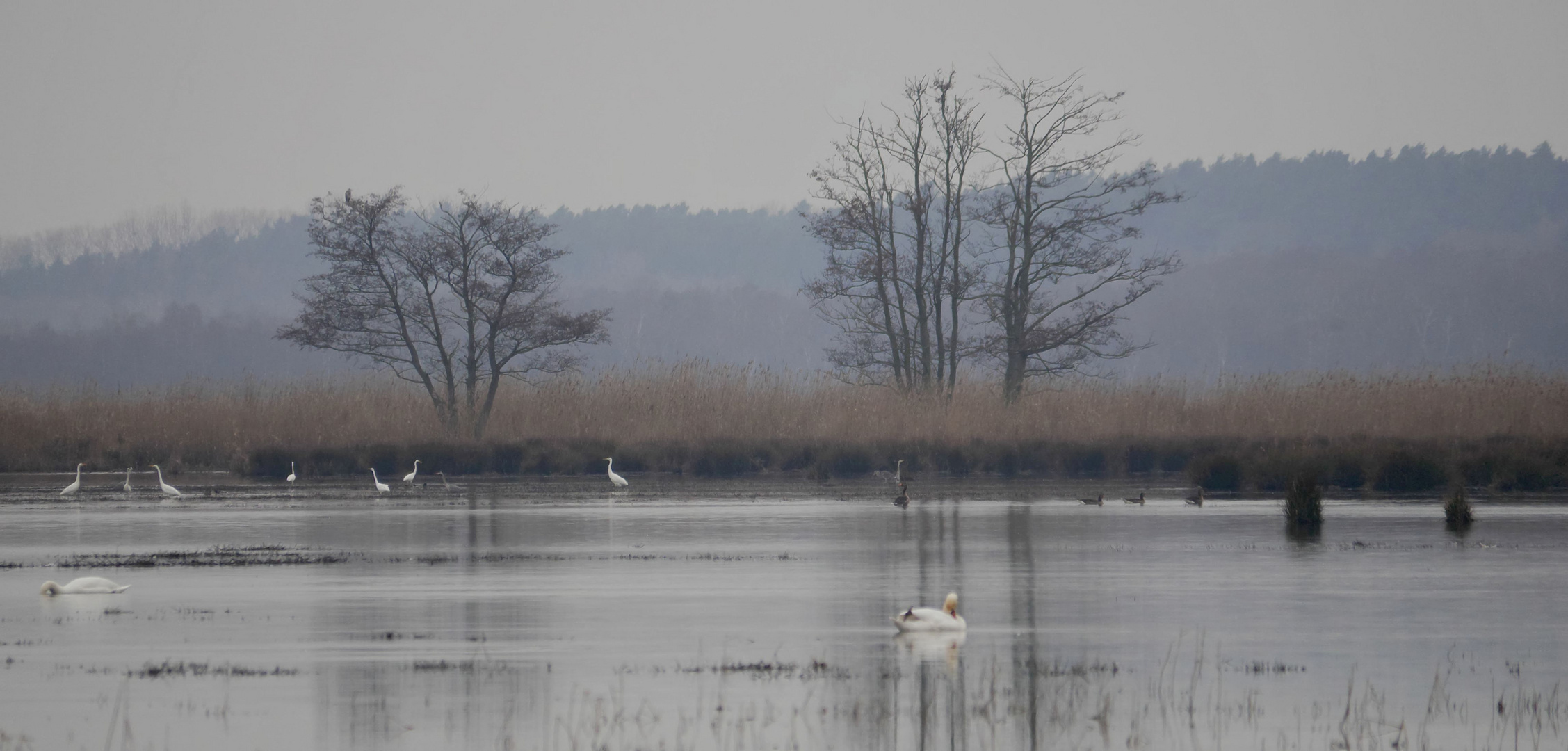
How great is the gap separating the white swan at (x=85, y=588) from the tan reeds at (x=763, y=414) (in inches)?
829

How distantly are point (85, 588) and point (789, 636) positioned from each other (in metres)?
6.32

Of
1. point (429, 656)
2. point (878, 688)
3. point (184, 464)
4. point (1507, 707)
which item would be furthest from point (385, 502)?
point (1507, 707)

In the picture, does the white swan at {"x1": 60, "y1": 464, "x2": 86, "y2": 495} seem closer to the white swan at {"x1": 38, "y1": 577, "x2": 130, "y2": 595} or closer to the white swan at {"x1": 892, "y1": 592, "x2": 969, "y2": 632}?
the white swan at {"x1": 38, "y1": 577, "x2": 130, "y2": 595}

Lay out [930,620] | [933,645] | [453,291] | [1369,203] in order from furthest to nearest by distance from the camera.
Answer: [1369,203] → [453,291] → [930,620] → [933,645]

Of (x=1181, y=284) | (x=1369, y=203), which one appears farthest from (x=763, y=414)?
(x=1369, y=203)

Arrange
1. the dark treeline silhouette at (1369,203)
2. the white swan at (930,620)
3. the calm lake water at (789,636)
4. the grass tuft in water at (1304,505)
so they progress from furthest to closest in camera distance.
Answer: the dark treeline silhouette at (1369,203)
the grass tuft in water at (1304,505)
the white swan at (930,620)
the calm lake water at (789,636)

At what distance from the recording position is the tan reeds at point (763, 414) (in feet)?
109

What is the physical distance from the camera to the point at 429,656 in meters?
11.1

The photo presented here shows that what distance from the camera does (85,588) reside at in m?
14.4

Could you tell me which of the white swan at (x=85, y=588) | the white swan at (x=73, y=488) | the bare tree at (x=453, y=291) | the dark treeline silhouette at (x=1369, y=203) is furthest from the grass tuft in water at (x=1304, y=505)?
the dark treeline silhouette at (x=1369, y=203)

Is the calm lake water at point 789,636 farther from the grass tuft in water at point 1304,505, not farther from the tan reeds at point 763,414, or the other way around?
the tan reeds at point 763,414

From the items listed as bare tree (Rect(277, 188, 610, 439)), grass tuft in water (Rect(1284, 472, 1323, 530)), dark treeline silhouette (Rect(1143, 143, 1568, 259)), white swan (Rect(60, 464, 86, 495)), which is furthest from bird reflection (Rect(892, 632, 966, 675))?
dark treeline silhouette (Rect(1143, 143, 1568, 259))

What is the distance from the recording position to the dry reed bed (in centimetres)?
3278

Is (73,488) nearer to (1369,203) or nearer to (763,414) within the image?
(763,414)
